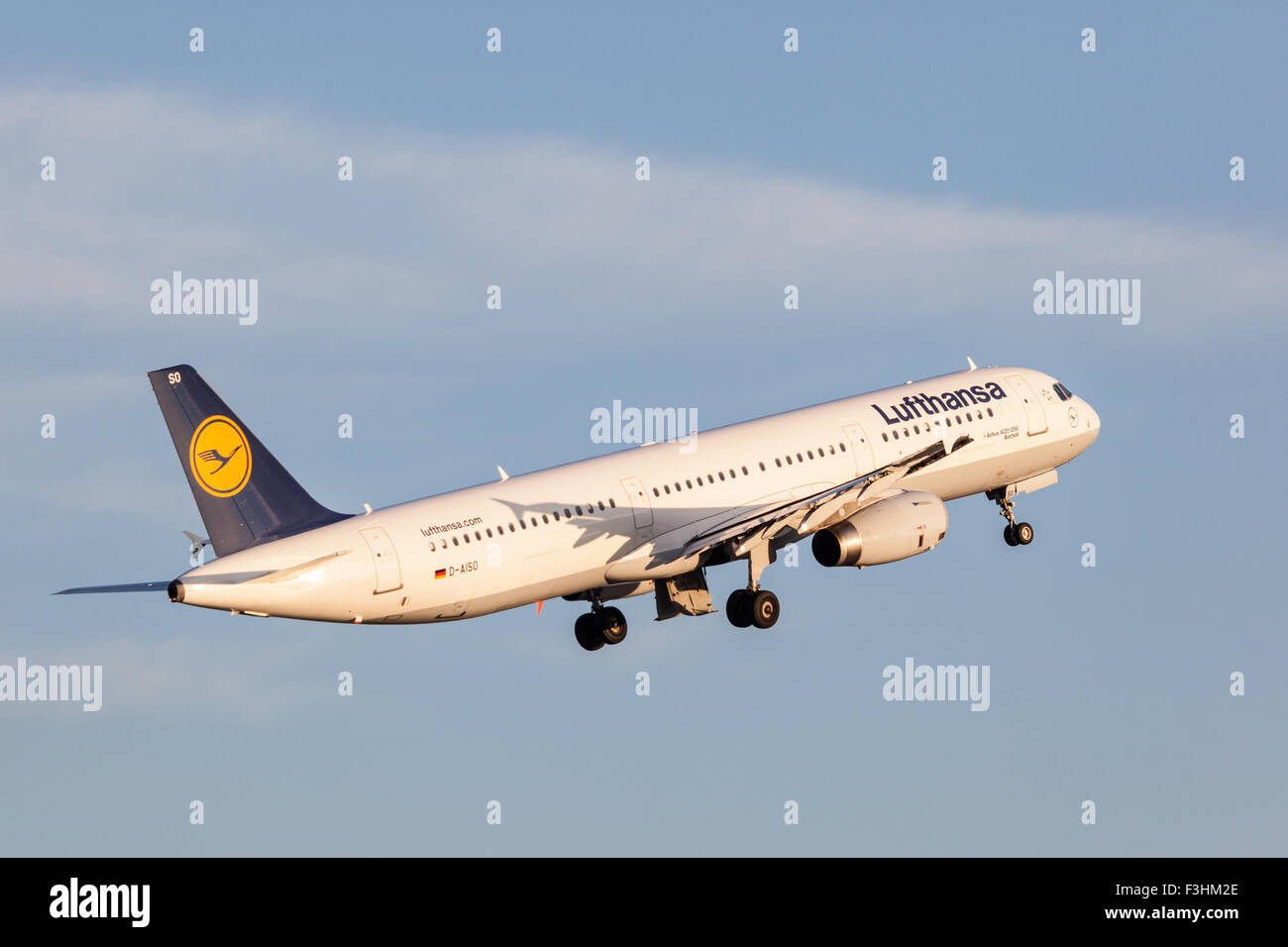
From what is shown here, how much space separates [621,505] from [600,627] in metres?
6.13

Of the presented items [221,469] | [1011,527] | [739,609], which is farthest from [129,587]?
[1011,527]

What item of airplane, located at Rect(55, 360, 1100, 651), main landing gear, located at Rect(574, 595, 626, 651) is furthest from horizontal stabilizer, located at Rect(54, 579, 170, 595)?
main landing gear, located at Rect(574, 595, 626, 651)

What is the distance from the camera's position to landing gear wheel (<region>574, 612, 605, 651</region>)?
6273 centimetres

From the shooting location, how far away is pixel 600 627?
2466 inches

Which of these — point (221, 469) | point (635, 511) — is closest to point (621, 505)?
point (635, 511)

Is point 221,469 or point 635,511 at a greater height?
point 221,469

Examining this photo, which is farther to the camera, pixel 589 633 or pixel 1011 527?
pixel 1011 527

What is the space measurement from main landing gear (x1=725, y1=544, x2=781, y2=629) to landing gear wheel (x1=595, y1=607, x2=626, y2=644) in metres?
3.89

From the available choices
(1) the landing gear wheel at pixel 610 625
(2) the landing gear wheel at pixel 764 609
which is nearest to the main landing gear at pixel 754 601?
(2) the landing gear wheel at pixel 764 609

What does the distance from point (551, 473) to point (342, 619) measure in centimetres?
784

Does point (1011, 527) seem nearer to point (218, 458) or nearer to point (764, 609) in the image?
point (764, 609)

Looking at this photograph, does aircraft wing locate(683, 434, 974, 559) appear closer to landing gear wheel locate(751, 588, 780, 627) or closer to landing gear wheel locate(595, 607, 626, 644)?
landing gear wheel locate(751, 588, 780, 627)

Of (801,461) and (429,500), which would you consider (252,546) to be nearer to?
(429,500)

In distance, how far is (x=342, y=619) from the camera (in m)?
53.0
